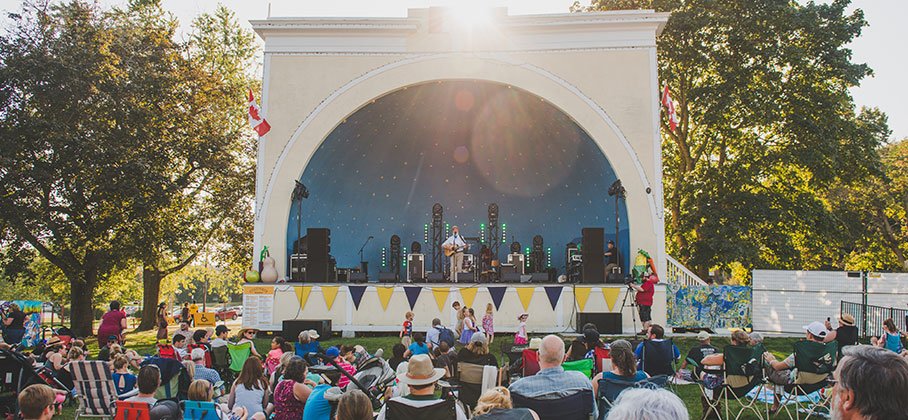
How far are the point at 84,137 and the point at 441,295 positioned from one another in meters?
10.8

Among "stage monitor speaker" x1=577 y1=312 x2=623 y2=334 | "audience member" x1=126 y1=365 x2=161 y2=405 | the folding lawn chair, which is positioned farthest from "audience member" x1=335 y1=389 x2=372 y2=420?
"stage monitor speaker" x1=577 y1=312 x2=623 y2=334

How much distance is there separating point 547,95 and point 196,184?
44.8 ft

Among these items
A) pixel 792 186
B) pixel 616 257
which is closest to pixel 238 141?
pixel 616 257

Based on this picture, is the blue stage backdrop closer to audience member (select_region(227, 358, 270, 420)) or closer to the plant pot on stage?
the plant pot on stage

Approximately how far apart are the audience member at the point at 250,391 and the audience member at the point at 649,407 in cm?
483

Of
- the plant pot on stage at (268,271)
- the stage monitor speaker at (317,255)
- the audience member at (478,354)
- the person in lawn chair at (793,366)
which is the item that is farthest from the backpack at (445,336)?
the plant pot on stage at (268,271)

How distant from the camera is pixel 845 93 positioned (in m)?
22.1

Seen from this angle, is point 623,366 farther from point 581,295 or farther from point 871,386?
point 581,295

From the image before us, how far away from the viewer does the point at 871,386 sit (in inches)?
101

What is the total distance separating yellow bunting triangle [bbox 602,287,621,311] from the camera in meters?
16.5

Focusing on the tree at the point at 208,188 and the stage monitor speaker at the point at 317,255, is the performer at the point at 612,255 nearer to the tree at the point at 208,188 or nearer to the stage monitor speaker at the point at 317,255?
the stage monitor speaker at the point at 317,255

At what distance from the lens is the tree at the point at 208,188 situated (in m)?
22.0

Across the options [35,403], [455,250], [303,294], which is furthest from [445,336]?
[455,250]

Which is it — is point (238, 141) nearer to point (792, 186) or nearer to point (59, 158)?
point (59, 158)
